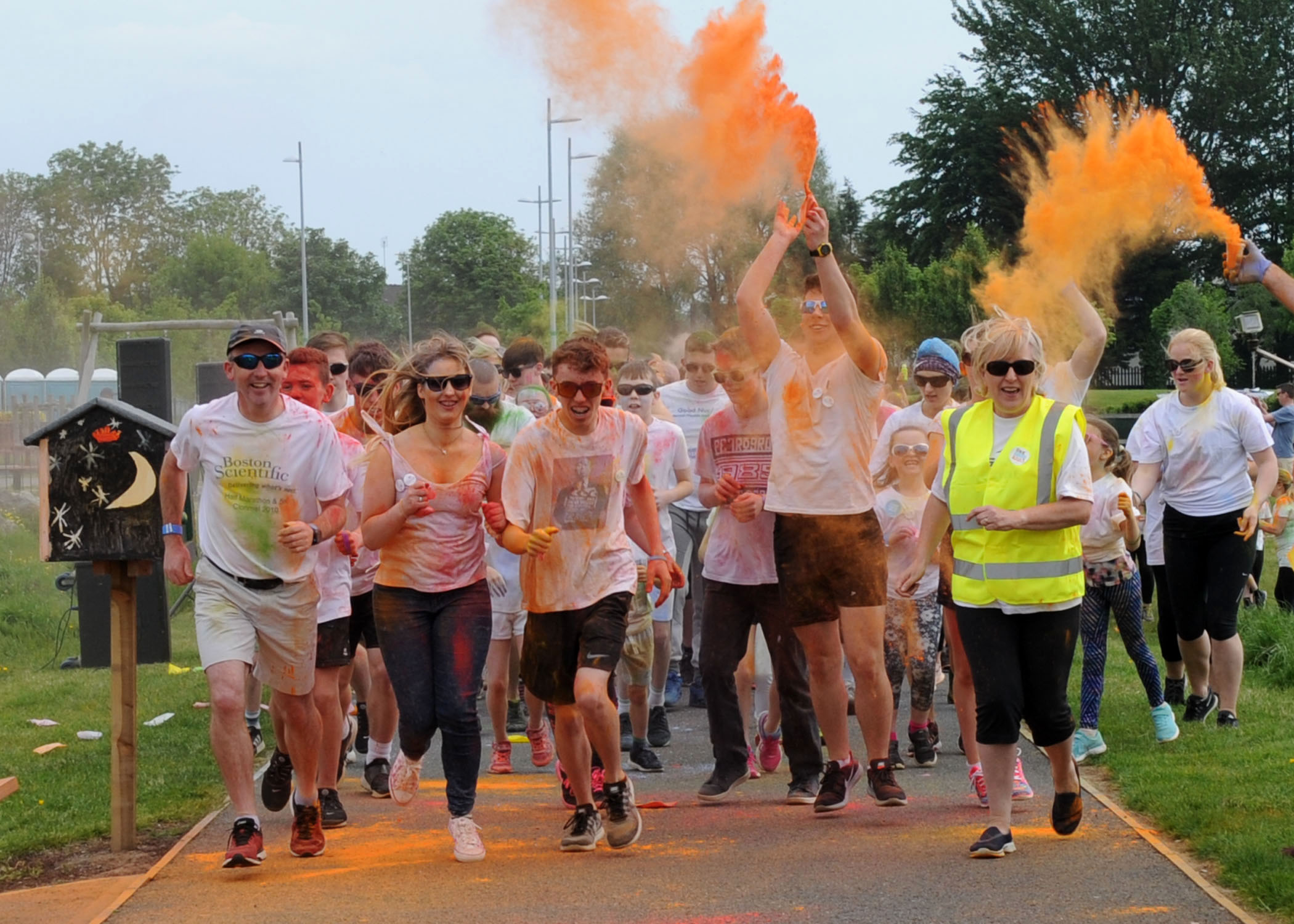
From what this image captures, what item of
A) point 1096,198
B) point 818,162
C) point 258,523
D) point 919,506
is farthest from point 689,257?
point 258,523

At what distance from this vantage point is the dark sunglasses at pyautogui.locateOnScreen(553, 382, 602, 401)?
242 inches

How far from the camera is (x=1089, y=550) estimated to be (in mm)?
8047

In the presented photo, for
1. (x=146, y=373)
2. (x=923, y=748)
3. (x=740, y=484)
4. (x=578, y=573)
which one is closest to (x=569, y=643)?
(x=578, y=573)

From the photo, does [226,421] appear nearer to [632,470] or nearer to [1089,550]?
[632,470]

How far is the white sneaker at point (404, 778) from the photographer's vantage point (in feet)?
20.8

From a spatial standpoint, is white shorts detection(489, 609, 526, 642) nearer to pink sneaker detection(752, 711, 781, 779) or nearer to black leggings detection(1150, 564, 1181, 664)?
pink sneaker detection(752, 711, 781, 779)

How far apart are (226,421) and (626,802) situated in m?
2.10

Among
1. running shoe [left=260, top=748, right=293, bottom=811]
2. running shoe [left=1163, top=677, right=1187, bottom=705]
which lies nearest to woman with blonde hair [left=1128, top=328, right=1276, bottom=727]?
running shoe [left=1163, top=677, right=1187, bottom=705]

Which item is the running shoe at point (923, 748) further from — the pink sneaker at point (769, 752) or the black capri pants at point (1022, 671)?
the black capri pants at point (1022, 671)

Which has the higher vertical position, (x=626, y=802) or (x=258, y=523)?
(x=258, y=523)

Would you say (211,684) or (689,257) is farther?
(689,257)

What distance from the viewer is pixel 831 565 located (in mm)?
6410

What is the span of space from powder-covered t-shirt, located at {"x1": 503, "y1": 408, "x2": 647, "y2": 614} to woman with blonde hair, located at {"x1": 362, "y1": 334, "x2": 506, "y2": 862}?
23 cm

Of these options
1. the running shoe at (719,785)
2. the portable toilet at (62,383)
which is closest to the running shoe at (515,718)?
the running shoe at (719,785)
